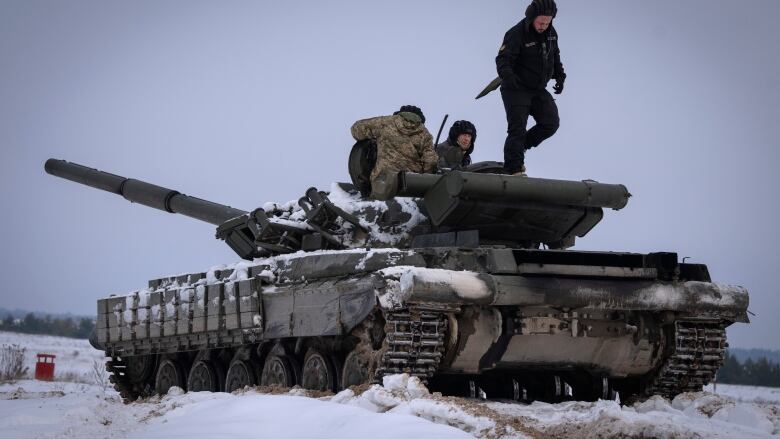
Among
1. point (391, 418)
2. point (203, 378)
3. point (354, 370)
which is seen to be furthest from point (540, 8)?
point (203, 378)

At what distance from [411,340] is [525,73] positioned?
13.3 ft

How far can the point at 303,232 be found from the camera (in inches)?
606

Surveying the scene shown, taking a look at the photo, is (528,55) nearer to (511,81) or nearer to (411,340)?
(511,81)

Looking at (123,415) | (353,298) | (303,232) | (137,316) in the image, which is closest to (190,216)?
(137,316)

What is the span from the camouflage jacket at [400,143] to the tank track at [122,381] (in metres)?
7.51

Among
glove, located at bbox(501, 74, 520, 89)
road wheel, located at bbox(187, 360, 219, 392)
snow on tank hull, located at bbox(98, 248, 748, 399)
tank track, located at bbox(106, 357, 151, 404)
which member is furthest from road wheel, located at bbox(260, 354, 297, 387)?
tank track, located at bbox(106, 357, 151, 404)

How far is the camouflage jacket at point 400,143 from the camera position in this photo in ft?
48.2

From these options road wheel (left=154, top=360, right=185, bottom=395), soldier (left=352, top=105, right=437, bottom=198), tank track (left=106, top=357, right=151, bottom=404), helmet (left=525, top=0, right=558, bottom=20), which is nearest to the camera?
helmet (left=525, top=0, right=558, bottom=20)

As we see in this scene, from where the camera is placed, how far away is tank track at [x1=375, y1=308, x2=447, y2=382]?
1213 centimetres

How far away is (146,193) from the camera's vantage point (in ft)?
67.1

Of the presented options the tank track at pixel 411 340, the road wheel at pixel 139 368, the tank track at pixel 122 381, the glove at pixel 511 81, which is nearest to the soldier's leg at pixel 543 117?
the glove at pixel 511 81

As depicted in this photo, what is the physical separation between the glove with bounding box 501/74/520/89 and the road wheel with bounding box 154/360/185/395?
7420 millimetres

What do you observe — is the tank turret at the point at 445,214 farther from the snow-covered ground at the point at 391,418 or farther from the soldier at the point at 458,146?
the snow-covered ground at the point at 391,418

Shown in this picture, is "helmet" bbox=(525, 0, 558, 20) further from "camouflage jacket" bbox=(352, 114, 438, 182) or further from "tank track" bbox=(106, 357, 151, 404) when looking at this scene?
"tank track" bbox=(106, 357, 151, 404)
